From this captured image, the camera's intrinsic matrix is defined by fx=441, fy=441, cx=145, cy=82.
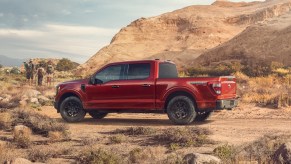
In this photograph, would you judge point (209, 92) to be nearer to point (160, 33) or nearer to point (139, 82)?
point (139, 82)

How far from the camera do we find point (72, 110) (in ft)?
47.9

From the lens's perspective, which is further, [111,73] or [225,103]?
[111,73]

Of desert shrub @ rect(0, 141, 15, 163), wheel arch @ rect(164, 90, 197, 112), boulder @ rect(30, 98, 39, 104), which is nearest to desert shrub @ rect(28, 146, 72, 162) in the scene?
desert shrub @ rect(0, 141, 15, 163)

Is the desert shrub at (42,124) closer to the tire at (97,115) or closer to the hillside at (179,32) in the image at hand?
the tire at (97,115)

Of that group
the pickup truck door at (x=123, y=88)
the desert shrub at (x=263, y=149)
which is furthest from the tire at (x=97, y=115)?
the desert shrub at (x=263, y=149)

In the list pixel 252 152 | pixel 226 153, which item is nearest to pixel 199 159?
pixel 226 153

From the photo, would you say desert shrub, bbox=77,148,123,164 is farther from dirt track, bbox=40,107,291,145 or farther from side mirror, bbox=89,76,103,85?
side mirror, bbox=89,76,103,85

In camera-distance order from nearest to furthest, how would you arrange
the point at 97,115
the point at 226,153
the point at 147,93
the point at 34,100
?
1. the point at 226,153
2. the point at 147,93
3. the point at 97,115
4. the point at 34,100

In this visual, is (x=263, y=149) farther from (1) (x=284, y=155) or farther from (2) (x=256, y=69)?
(2) (x=256, y=69)

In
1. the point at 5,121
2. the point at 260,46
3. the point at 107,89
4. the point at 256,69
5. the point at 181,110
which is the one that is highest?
the point at 260,46

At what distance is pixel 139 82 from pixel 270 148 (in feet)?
19.6

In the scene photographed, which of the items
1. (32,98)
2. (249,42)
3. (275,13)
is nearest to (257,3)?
(275,13)

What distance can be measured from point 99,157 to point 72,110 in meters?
7.13

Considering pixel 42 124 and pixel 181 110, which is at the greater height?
pixel 181 110
